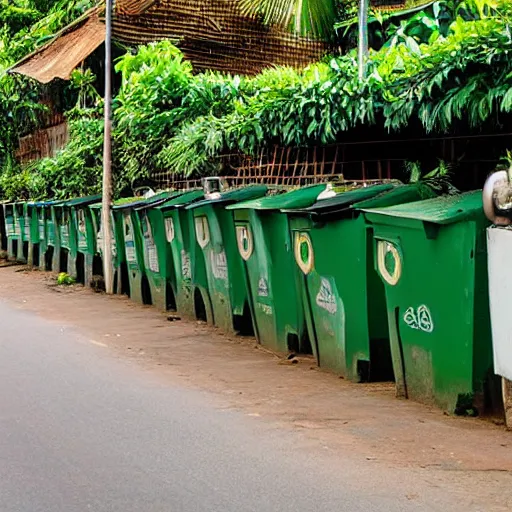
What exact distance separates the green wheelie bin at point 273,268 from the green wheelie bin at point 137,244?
2860mm

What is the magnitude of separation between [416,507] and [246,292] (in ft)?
16.7

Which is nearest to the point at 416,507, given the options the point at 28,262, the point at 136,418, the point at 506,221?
the point at 506,221

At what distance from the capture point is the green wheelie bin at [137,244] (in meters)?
11.9

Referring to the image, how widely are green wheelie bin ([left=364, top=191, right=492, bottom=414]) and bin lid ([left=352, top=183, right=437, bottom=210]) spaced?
250 mm

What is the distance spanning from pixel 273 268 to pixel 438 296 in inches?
106

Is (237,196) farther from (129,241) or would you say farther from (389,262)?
(129,241)

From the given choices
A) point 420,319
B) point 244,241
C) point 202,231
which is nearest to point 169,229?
point 202,231

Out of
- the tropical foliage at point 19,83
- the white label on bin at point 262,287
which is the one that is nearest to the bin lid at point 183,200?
the white label on bin at point 262,287

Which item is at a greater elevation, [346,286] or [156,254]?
[346,286]

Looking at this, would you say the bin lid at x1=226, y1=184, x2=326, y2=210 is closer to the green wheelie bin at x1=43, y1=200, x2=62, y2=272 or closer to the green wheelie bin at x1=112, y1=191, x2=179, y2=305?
the green wheelie bin at x1=112, y1=191, x2=179, y2=305

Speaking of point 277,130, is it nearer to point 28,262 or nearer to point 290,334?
point 290,334

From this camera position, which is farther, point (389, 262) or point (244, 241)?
point (244, 241)

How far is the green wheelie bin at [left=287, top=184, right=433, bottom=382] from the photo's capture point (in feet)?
22.5

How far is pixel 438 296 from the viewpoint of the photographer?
5.91 metres
